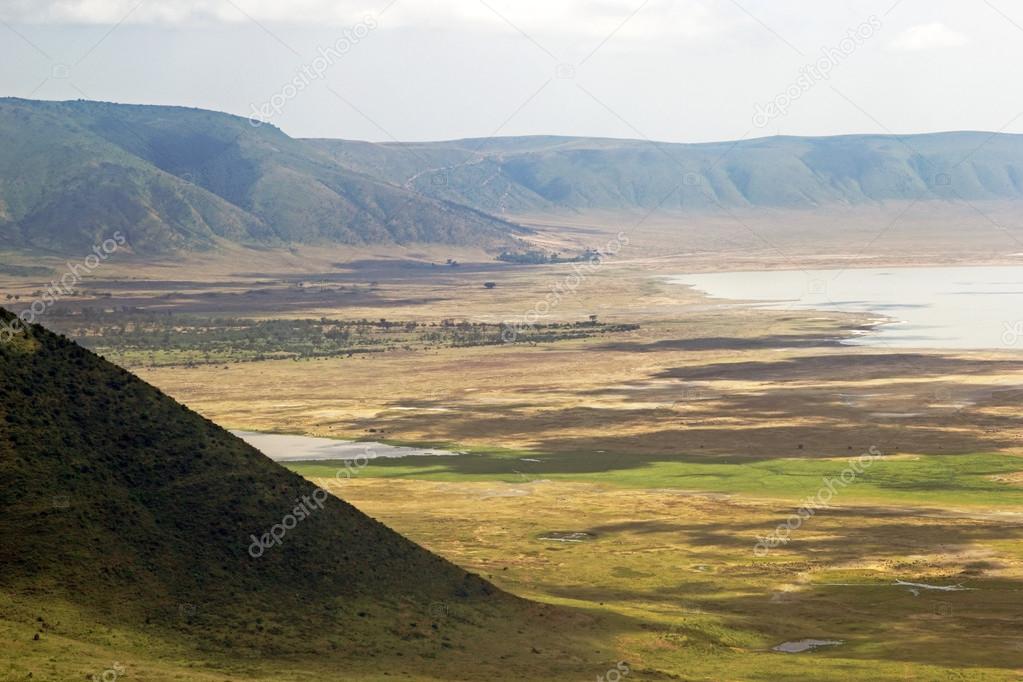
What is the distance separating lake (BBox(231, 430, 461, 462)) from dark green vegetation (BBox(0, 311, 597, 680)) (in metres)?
47.5

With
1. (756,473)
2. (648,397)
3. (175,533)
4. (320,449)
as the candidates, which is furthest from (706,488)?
(175,533)

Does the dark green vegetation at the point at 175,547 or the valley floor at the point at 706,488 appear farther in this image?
the valley floor at the point at 706,488

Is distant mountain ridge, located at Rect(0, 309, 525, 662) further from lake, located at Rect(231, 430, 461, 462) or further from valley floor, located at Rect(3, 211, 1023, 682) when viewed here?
lake, located at Rect(231, 430, 461, 462)

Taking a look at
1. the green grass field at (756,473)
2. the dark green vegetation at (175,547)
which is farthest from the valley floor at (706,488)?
the dark green vegetation at (175,547)

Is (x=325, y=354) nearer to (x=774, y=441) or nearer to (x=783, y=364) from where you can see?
(x=783, y=364)

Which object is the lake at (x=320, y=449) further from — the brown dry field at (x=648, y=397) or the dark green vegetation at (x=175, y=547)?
the dark green vegetation at (x=175, y=547)

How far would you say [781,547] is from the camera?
7550 centimetres

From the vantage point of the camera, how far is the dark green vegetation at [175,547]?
49.9 meters

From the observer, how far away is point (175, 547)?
53.7 metres

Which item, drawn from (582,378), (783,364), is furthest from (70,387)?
(783,364)

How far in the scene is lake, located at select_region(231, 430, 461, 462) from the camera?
109562 millimetres

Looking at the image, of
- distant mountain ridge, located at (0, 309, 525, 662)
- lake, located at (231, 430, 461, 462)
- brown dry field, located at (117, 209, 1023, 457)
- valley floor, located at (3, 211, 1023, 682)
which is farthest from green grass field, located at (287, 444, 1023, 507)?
distant mountain ridge, located at (0, 309, 525, 662)

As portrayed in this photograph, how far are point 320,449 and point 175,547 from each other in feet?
196

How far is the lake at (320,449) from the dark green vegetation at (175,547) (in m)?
47.5
